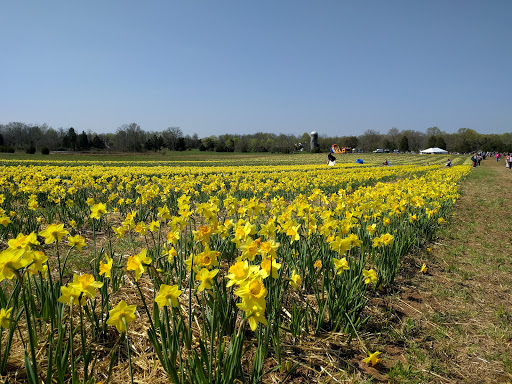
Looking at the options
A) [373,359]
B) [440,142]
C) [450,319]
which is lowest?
[450,319]

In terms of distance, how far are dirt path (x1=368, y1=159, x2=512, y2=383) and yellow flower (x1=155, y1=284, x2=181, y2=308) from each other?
5.49ft

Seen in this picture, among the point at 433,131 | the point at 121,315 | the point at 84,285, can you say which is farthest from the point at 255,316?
the point at 433,131

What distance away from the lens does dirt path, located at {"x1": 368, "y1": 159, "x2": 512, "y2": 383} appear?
7.73 ft

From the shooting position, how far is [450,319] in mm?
3094

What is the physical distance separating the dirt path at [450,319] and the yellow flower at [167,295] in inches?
65.9

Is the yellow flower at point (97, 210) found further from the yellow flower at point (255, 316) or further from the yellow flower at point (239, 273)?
the yellow flower at point (255, 316)

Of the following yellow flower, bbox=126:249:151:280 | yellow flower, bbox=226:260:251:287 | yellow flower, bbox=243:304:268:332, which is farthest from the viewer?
yellow flower, bbox=126:249:151:280

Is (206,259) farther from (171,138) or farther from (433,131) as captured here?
(433,131)

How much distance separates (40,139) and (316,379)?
102 m

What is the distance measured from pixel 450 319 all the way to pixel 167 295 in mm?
2952

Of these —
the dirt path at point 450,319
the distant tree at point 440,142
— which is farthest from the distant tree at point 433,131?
the dirt path at point 450,319

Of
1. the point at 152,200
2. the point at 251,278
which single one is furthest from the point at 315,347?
the point at 152,200

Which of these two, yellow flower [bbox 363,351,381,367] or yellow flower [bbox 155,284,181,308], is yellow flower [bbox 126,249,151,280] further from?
yellow flower [bbox 363,351,381,367]

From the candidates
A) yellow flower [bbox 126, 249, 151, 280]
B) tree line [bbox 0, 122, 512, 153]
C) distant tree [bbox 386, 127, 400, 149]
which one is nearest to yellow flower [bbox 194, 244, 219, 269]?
yellow flower [bbox 126, 249, 151, 280]
